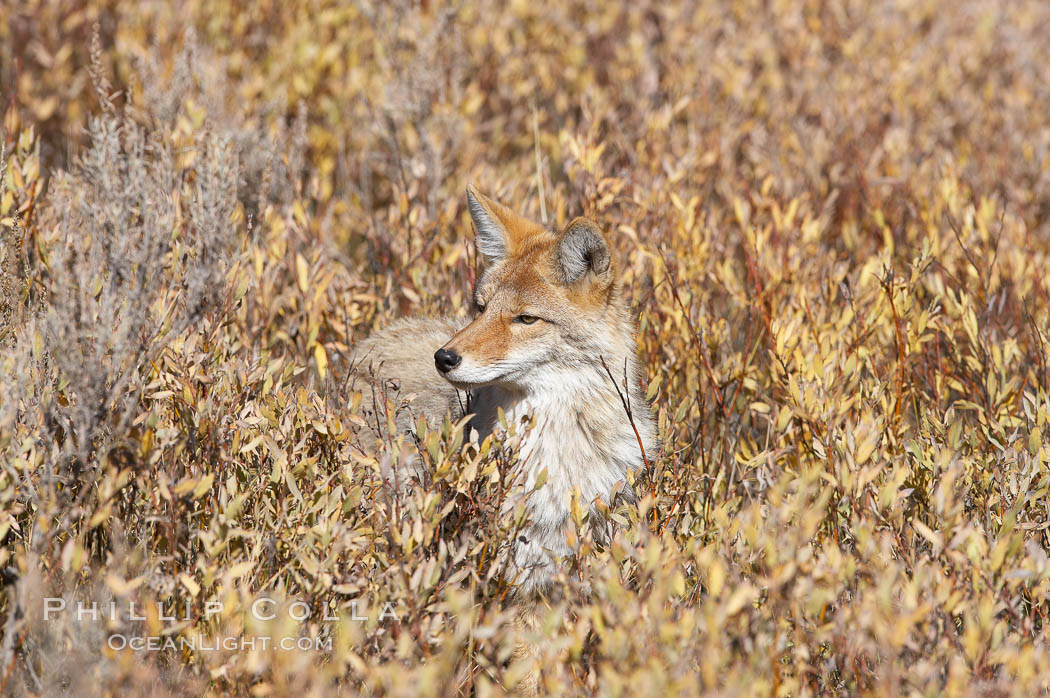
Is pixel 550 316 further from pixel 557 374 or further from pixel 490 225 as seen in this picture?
pixel 490 225

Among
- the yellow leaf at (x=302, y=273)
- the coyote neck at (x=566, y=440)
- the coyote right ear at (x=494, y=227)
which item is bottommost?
the coyote neck at (x=566, y=440)

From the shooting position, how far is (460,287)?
525cm

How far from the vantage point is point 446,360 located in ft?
11.1

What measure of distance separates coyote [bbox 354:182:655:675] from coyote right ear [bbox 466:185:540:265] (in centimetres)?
15

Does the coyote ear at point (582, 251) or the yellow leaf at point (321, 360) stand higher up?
the coyote ear at point (582, 251)

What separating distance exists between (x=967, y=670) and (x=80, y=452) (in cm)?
258

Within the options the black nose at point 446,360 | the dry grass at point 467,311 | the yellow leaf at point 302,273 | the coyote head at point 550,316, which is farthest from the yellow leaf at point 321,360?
the black nose at point 446,360

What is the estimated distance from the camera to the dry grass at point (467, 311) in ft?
8.29

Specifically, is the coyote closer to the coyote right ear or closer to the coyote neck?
the coyote neck

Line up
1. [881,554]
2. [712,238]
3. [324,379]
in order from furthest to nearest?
[712,238], [324,379], [881,554]

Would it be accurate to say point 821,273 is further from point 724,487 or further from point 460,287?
point 460,287

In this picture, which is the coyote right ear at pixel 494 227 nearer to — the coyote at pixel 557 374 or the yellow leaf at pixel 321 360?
the coyote at pixel 557 374

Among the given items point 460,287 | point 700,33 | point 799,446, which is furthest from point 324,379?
point 700,33

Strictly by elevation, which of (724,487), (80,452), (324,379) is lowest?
(724,487)
